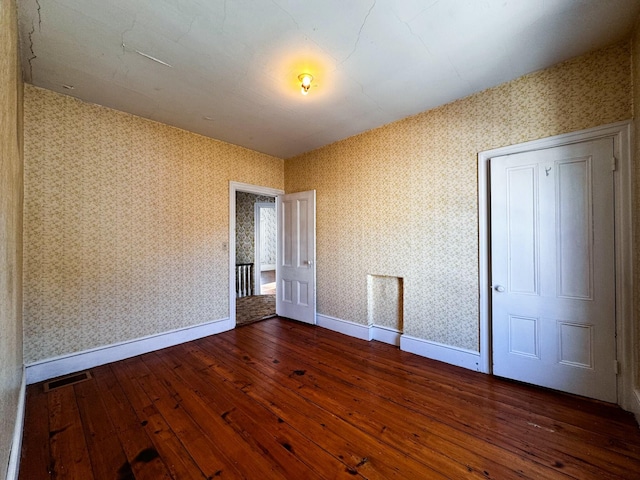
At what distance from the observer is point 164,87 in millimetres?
2445

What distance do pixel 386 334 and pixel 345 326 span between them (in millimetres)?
608

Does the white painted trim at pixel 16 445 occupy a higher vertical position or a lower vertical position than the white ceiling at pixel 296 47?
lower

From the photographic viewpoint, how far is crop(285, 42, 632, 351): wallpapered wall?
2.13m

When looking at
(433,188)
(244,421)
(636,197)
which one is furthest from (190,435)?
(636,197)

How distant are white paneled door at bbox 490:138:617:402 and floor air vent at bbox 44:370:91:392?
3987mm

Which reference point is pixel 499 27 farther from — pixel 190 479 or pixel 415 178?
pixel 190 479

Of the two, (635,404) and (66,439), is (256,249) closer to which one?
(66,439)

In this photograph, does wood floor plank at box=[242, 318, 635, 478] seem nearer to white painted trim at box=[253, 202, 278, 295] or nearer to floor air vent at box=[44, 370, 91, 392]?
floor air vent at box=[44, 370, 91, 392]

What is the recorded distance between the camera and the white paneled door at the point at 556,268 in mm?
2023

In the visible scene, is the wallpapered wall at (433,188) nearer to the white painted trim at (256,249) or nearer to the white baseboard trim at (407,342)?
the white baseboard trim at (407,342)

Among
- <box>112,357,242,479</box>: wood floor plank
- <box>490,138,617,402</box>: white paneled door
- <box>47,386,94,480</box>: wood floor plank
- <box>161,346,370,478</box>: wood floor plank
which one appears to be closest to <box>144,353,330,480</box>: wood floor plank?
<box>161,346,370,478</box>: wood floor plank

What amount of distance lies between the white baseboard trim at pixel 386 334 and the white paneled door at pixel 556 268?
1054 mm

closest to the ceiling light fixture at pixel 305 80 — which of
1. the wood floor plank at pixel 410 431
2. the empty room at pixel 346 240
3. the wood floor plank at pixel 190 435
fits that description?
the empty room at pixel 346 240

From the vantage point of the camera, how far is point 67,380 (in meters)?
2.44
